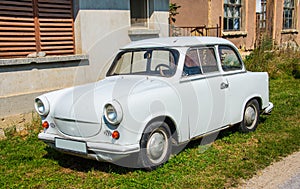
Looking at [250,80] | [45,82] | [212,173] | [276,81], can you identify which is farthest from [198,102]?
[276,81]

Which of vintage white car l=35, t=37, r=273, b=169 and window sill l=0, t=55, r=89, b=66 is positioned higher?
window sill l=0, t=55, r=89, b=66

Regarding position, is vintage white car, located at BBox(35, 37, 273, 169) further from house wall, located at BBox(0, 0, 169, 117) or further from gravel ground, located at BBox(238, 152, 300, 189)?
house wall, located at BBox(0, 0, 169, 117)

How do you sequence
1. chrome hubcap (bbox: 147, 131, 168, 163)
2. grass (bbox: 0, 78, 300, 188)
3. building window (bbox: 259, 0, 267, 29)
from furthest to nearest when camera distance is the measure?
1. building window (bbox: 259, 0, 267, 29)
2. chrome hubcap (bbox: 147, 131, 168, 163)
3. grass (bbox: 0, 78, 300, 188)

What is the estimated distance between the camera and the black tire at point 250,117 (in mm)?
5688

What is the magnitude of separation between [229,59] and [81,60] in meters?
3.35

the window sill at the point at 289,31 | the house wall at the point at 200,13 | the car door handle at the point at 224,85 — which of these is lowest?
the car door handle at the point at 224,85

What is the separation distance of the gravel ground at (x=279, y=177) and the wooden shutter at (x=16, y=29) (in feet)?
15.8

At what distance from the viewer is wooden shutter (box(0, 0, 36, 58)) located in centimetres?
616

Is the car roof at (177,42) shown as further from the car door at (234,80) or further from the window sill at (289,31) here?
the window sill at (289,31)

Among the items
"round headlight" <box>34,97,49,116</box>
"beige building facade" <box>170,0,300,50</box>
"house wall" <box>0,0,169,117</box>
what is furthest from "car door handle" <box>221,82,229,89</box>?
"beige building facade" <box>170,0,300,50</box>

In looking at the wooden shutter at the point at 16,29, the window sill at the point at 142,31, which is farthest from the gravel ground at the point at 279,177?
the window sill at the point at 142,31

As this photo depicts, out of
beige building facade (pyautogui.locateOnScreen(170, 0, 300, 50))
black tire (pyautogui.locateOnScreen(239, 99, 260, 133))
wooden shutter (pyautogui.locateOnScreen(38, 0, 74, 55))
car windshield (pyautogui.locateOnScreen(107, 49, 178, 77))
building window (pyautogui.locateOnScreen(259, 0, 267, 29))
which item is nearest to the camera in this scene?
car windshield (pyautogui.locateOnScreen(107, 49, 178, 77))

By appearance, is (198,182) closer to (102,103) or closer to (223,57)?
(102,103)

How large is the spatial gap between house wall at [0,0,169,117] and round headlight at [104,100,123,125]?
3109 millimetres
